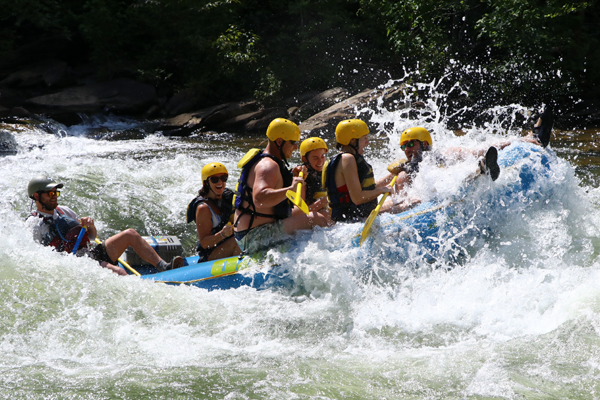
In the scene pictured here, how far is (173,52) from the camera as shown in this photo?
17875 mm

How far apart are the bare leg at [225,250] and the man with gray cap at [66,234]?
302 mm

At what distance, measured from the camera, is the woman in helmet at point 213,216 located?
5.09m

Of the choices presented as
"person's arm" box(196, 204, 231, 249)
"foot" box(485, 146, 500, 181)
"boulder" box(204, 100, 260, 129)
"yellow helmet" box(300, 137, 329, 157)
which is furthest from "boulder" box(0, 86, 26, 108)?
"foot" box(485, 146, 500, 181)

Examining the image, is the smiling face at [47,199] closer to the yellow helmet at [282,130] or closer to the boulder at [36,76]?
the yellow helmet at [282,130]

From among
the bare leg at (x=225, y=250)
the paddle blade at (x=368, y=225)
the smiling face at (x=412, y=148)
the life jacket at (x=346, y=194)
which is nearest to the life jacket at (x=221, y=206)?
the bare leg at (x=225, y=250)

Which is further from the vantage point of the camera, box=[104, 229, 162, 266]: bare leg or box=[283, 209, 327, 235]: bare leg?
box=[104, 229, 162, 266]: bare leg

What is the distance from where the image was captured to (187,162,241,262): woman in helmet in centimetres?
509

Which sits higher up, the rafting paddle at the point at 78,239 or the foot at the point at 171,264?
the rafting paddle at the point at 78,239

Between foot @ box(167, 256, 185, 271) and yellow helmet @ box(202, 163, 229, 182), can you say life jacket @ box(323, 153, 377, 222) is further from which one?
foot @ box(167, 256, 185, 271)

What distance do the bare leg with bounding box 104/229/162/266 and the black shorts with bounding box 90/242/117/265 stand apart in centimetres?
3

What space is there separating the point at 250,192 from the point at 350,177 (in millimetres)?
820

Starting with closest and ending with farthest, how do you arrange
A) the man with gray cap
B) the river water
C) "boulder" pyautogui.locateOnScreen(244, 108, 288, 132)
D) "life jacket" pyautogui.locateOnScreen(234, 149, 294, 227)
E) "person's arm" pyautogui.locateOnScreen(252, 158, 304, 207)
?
1. the river water
2. "person's arm" pyautogui.locateOnScreen(252, 158, 304, 207)
3. "life jacket" pyautogui.locateOnScreen(234, 149, 294, 227)
4. the man with gray cap
5. "boulder" pyautogui.locateOnScreen(244, 108, 288, 132)

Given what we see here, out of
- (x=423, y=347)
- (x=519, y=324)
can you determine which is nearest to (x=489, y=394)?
(x=423, y=347)

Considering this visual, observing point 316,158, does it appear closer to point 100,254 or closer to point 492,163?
point 492,163
